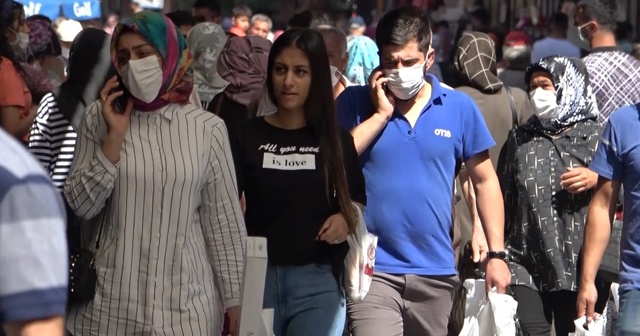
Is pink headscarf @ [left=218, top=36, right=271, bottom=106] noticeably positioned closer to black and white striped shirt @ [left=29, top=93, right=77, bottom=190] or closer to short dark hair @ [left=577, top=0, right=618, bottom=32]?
short dark hair @ [left=577, top=0, right=618, bottom=32]

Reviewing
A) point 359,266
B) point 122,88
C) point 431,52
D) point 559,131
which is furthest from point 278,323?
point 559,131

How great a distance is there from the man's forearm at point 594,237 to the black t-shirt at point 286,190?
112 cm

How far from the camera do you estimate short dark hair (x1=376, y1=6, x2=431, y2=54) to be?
578 cm

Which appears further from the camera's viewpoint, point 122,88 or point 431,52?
point 431,52

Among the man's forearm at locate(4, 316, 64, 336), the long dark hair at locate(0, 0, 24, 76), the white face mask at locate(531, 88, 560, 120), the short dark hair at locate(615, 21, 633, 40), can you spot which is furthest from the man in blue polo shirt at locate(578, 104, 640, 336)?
the short dark hair at locate(615, 21, 633, 40)

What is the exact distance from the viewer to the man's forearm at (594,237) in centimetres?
565

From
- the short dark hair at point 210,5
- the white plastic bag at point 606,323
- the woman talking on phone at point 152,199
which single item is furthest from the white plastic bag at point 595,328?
the short dark hair at point 210,5

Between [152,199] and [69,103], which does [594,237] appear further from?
[69,103]

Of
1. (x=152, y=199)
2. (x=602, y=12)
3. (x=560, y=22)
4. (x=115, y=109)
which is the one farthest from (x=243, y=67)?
(x=560, y=22)

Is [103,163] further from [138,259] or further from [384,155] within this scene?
[384,155]

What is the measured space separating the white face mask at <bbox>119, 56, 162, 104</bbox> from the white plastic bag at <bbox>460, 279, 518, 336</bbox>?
1.97m

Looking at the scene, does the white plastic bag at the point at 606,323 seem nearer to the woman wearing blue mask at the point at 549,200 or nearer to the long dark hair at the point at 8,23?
the woman wearing blue mask at the point at 549,200

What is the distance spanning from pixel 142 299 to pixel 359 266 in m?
0.97

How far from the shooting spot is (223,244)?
4.84 metres
